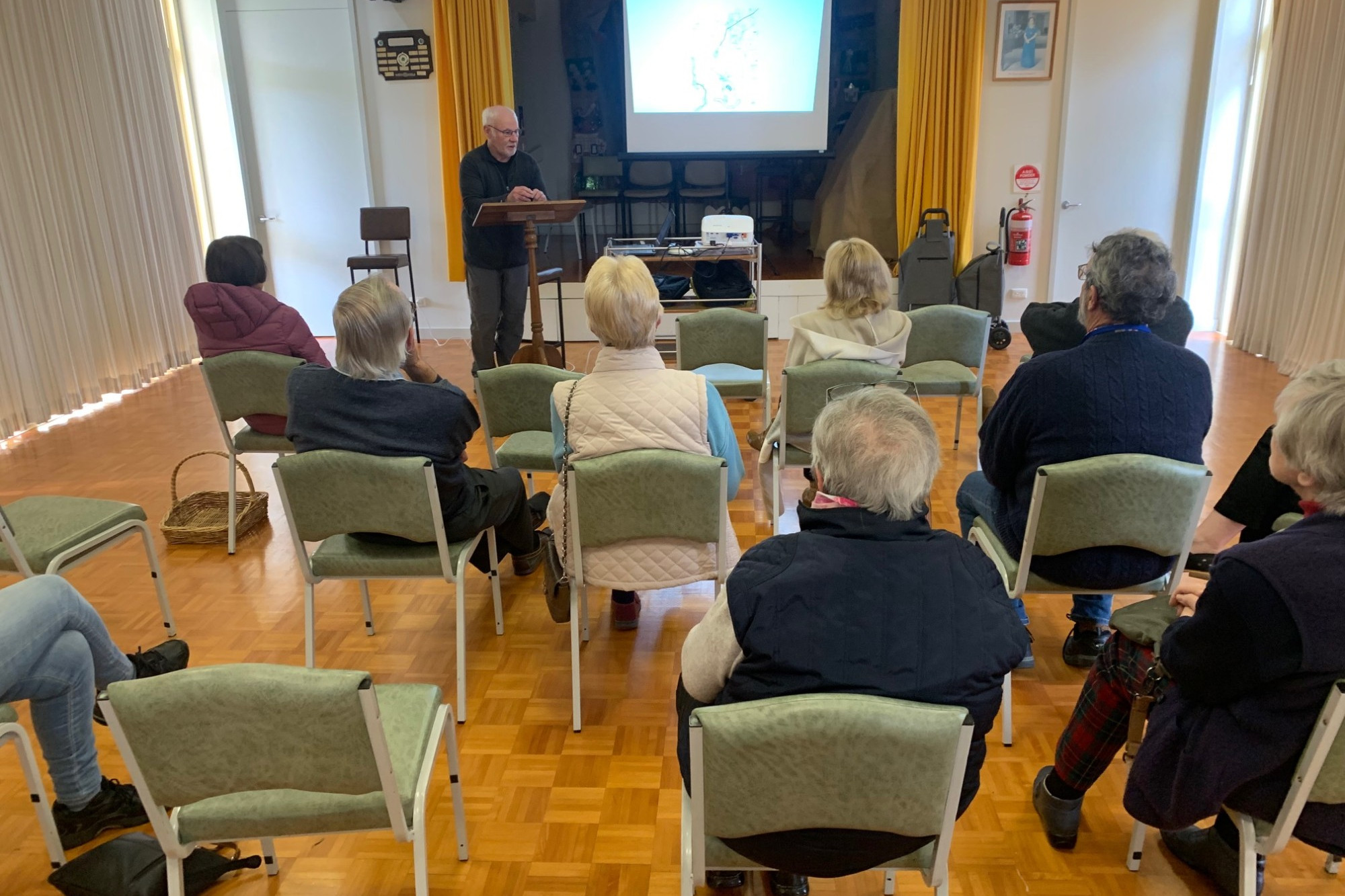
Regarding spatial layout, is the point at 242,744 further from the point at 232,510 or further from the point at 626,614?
the point at 232,510

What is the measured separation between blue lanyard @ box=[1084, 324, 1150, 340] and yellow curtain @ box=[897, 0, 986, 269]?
4.82 metres

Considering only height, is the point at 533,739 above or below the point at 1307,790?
below

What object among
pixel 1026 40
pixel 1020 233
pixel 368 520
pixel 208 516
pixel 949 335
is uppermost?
pixel 1026 40

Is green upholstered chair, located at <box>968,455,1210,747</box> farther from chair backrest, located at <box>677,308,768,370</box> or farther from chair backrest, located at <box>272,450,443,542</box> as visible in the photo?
chair backrest, located at <box>677,308,768,370</box>

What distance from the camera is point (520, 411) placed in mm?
3201

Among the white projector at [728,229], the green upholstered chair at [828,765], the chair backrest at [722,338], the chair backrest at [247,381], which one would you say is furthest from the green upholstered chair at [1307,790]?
the white projector at [728,229]

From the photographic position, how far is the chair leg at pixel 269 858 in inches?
76.2

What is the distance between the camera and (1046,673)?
265 centimetres

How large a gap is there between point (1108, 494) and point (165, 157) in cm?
639

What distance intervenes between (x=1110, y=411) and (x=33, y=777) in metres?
2.47

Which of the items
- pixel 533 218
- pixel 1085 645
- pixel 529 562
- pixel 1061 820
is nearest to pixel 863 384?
pixel 1085 645

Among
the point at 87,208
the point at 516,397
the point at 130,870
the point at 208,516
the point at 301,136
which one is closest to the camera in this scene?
the point at 130,870

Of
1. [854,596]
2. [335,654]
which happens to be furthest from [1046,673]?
[335,654]

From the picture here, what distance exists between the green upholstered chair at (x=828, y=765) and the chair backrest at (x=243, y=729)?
19.8 inches
